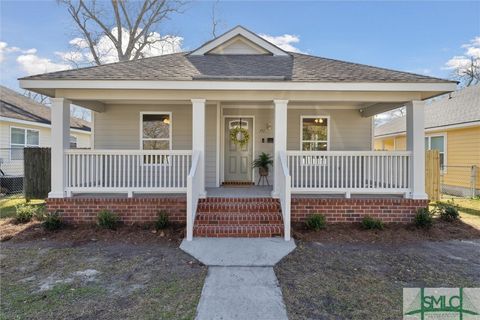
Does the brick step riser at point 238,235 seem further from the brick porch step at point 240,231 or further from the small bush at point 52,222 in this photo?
the small bush at point 52,222

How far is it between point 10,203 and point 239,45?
9.16 m

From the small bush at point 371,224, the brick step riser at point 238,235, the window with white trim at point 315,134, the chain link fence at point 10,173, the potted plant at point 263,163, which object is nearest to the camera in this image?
the brick step riser at point 238,235

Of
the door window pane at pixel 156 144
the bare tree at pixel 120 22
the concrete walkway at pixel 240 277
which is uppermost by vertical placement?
the bare tree at pixel 120 22

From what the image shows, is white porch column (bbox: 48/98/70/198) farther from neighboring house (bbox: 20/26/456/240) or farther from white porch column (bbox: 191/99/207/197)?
white porch column (bbox: 191/99/207/197)

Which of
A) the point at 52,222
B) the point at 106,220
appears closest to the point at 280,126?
the point at 106,220

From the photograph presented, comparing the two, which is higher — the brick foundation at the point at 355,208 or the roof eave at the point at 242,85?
the roof eave at the point at 242,85

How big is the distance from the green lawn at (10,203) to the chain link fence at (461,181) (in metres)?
15.5

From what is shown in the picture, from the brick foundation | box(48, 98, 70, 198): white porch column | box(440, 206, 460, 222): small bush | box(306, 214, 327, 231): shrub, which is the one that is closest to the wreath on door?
the brick foundation

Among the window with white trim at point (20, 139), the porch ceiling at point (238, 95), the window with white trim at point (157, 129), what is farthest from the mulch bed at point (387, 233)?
the window with white trim at point (20, 139)

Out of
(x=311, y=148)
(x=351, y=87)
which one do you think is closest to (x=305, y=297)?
(x=351, y=87)

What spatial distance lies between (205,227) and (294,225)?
6.61 ft

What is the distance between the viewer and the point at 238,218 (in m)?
6.11

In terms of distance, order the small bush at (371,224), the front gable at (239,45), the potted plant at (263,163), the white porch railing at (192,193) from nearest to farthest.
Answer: the white porch railing at (192,193)
the small bush at (371,224)
the potted plant at (263,163)
the front gable at (239,45)

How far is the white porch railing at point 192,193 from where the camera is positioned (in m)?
5.53
